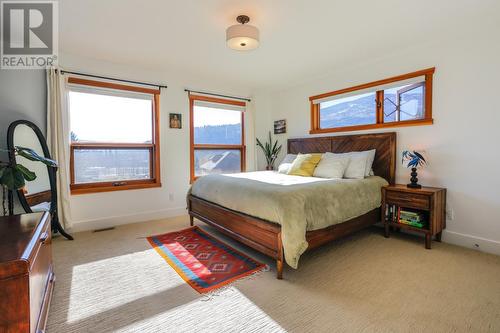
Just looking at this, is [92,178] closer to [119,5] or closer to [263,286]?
[119,5]

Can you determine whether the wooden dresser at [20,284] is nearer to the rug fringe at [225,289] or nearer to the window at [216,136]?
the rug fringe at [225,289]

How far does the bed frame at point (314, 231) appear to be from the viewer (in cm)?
223

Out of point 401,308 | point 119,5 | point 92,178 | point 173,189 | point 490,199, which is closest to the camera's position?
point 401,308

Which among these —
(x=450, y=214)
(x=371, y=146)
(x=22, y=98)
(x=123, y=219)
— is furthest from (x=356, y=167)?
(x=22, y=98)

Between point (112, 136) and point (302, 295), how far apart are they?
3.44m

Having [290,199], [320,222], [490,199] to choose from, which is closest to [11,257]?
[290,199]

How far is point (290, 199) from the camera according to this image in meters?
2.13

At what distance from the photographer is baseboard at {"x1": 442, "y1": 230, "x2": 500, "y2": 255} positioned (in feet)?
8.48

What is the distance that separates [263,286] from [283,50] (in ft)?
9.25

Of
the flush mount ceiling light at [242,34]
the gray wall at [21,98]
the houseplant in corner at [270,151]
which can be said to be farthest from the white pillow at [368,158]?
the gray wall at [21,98]

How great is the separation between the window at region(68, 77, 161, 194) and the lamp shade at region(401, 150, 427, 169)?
144 inches

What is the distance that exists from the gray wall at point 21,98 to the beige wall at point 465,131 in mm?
4717

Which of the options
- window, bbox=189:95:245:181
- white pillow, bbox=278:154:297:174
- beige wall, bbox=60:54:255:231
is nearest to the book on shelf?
white pillow, bbox=278:154:297:174

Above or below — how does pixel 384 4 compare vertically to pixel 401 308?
above
